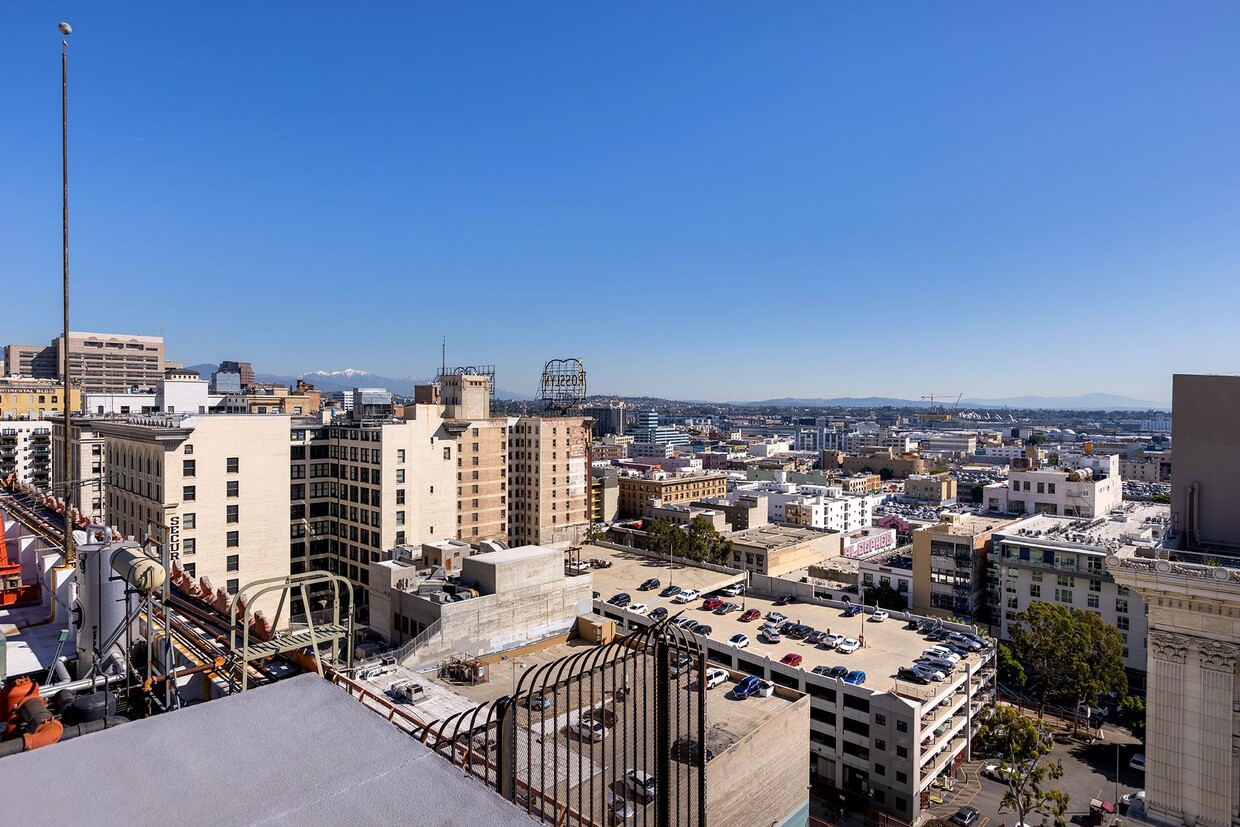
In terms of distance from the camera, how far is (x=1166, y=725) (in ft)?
37.0

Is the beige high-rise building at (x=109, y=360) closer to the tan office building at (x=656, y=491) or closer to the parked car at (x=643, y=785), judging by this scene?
the tan office building at (x=656, y=491)

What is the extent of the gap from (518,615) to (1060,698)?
113ft

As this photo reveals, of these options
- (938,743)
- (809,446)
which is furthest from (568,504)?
(809,446)

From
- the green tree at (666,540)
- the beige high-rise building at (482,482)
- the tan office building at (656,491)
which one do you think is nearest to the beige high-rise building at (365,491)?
the beige high-rise building at (482,482)

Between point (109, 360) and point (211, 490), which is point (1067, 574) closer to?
point (211, 490)

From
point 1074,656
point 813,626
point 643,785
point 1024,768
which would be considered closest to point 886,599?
point 1074,656

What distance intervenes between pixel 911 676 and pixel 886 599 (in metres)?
21.4

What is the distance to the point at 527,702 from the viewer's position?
17.0 feet

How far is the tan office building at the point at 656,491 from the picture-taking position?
8319cm

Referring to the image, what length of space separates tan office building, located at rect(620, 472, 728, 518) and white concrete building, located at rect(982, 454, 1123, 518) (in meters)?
33.5

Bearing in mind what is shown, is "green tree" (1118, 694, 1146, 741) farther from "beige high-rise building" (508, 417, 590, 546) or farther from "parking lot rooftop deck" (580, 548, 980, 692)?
"beige high-rise building" (508, 417, 590, 546)

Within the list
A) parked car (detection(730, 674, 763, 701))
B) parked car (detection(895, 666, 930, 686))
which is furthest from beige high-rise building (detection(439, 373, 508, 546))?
parked car (detection(895, 666, 930, 686))

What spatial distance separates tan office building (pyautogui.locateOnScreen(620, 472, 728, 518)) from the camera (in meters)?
83.2

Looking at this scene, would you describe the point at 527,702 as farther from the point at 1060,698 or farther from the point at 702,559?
the point at 702,559
